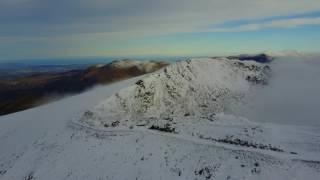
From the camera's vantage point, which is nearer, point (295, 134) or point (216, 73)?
point (295, 134)

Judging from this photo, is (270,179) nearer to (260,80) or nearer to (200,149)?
(200,149)

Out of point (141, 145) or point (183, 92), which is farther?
point (183, 92)

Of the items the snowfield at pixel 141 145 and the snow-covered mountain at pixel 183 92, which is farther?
the snow-covered mountain at pixel 183 92

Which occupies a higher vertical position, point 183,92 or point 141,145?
point 183,92

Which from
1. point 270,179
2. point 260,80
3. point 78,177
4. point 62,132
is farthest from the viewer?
point 260,80

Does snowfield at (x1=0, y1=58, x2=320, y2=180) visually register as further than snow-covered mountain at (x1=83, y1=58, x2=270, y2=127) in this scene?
No

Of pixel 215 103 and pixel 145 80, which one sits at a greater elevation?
pixel 145 80

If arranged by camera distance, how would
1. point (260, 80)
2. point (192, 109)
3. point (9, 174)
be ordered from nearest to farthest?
point (9, 174)
point (192, 109)
point (260, 80)

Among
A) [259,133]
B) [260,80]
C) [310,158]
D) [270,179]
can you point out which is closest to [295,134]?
[259,133]
